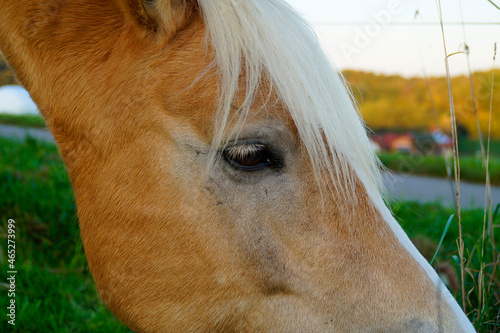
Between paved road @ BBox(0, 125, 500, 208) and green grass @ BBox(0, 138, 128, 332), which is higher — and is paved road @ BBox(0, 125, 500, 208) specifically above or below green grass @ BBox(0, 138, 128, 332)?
below

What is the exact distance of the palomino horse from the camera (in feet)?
3.99

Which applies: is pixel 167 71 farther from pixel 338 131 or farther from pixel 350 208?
pixel 350 208

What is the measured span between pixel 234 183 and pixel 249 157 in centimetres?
9

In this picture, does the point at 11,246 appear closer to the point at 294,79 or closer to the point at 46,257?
the point at 46,257

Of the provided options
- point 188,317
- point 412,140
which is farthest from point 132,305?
point 412,140

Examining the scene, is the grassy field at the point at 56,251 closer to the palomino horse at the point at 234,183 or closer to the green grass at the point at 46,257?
the green grass at the point at 46,257

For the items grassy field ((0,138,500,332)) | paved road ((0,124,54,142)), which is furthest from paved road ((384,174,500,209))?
paved road ((0,124,54,142))

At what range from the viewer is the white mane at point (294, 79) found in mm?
1253

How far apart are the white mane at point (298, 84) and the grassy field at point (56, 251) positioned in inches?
17.0

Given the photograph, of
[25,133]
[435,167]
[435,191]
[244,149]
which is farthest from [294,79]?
[435,167]

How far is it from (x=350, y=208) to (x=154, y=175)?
0.62 meters

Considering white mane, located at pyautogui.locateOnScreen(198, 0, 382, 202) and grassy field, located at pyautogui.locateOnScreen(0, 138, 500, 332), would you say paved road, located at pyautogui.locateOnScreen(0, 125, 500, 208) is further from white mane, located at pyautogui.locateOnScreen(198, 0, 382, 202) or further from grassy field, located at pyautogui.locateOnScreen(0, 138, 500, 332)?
white mane, located at pyautogui.locateOnScreen(198, 0, 382, 202)

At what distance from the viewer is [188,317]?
1325 millimetres

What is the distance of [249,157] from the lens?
1252mm
